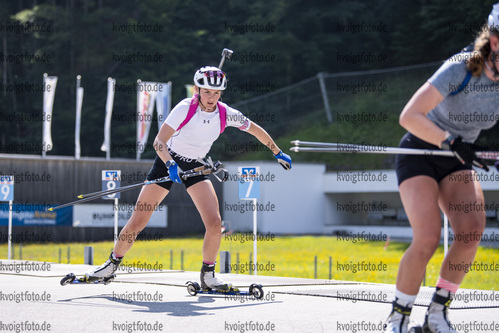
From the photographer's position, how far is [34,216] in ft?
120

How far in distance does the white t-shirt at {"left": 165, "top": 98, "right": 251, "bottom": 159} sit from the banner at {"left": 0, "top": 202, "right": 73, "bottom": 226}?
2725cm

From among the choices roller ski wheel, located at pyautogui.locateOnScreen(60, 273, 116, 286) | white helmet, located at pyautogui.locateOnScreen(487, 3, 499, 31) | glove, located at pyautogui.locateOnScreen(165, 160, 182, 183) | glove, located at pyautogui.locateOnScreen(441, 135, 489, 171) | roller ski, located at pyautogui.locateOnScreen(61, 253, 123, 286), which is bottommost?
roller ski wheel, located at pyautogui.locateOnScreen(60, 273, 116, 286)

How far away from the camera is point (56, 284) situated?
10523 mm

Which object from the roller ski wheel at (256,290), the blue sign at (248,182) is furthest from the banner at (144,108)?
the roller ski wheel at (256,290)

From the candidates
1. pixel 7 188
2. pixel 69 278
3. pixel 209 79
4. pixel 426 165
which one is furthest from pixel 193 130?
pixel 7 188

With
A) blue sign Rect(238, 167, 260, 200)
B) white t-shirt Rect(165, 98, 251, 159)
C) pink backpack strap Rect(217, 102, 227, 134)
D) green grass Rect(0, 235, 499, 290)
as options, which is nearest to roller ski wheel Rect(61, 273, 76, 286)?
white t-shirt Rect(165, 98, 251, 159)

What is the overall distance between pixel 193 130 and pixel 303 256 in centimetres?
1971

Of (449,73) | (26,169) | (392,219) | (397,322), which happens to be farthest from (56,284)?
(392,219)

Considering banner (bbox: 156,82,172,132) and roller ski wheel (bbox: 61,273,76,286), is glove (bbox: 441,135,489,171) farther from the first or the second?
banner (bbox: 156,82,172,132)

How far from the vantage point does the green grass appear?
19359 mm

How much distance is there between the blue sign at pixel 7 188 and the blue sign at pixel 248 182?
8.38m

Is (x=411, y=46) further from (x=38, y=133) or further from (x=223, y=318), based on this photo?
(x=223, y=318)

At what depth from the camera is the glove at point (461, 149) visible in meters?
5.19

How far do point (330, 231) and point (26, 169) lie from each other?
16643mm
